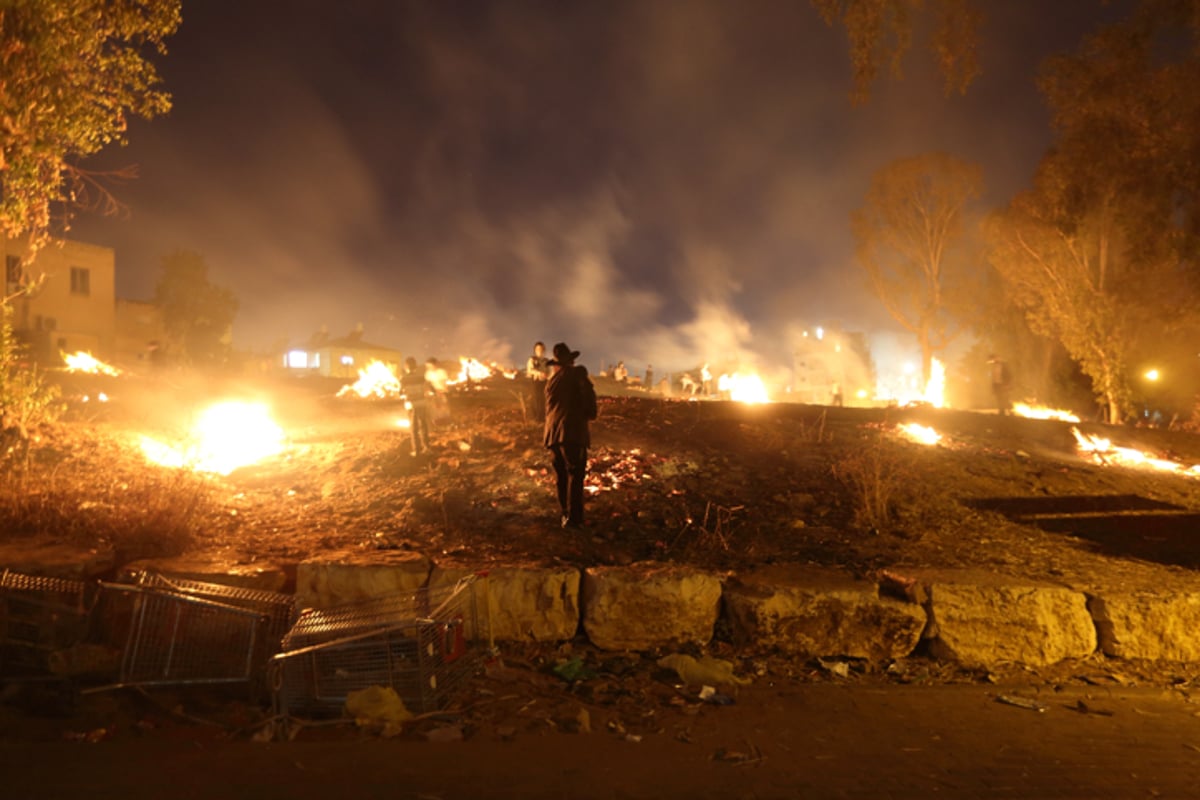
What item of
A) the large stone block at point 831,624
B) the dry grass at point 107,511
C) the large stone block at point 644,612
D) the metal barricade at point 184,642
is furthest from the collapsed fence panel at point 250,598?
the large stone block at point 831,624

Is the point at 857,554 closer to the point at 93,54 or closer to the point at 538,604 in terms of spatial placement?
the point at 538,604

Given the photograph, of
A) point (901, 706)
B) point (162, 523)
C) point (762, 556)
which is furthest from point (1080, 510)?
point (162, 523)

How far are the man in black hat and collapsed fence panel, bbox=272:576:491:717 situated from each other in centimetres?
212

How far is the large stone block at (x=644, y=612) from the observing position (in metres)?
5.47

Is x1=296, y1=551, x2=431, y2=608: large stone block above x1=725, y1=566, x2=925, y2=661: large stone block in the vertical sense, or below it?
above

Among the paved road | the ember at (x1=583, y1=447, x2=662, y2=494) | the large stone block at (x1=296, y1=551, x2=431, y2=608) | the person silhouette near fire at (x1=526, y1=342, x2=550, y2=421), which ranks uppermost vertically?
the person silhouette near fire at (x1=526, y1=342, x2=550, y2=421)

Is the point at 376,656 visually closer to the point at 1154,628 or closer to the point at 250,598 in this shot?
the point at 250,598

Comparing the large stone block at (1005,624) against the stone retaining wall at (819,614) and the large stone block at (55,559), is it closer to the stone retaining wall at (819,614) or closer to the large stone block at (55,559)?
the stone retaining wall at (819,614)

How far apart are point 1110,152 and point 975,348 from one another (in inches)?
971

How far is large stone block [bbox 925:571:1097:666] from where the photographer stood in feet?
17.8

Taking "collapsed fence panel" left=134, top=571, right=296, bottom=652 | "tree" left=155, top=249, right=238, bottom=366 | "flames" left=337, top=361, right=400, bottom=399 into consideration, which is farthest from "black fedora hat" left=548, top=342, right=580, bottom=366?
"tree" left=155, top=249, right=238, bottom=366

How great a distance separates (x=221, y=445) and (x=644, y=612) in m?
8.89

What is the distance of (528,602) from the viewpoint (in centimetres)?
550

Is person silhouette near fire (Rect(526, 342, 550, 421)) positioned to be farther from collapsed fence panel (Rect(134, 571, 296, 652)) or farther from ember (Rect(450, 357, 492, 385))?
ember (Rect(450, 357, 492, 385))
